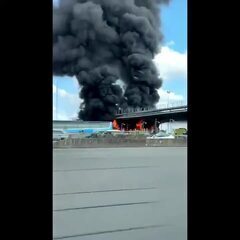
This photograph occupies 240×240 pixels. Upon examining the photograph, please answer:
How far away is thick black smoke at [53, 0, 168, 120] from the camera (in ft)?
34.2

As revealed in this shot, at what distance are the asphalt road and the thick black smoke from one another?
18.8ft

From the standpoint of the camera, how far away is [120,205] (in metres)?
3.01

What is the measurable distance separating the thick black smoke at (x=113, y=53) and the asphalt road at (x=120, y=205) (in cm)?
573

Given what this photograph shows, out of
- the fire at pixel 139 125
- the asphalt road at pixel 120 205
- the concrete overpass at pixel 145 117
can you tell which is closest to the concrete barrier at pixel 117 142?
the fire at pixel 139 125

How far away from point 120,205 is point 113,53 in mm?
9479

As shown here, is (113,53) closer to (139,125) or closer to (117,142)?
(139,125)

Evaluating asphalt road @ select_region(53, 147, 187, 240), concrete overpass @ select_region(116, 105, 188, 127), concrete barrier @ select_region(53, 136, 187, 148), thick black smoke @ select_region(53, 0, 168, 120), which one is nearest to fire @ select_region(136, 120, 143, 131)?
concrete overpass @ select_region(116, 105, 188, 127)

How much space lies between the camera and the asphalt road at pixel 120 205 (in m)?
1.81

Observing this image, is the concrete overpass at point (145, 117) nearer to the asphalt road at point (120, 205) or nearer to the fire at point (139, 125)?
the fire at point (139, 125)
